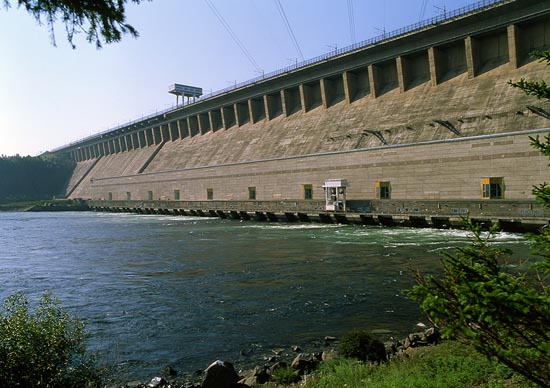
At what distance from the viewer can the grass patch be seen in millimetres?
5852

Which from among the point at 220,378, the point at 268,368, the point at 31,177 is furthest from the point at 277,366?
the point at 31,177

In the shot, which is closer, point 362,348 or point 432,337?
point 362,348

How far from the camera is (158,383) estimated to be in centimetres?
771

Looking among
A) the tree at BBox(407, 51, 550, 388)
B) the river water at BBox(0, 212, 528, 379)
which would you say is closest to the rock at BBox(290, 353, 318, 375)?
the river water at BBox(0, 212, 528, 379)

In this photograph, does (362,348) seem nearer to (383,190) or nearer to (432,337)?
(432,337)

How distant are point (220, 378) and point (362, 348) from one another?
8.60 ft

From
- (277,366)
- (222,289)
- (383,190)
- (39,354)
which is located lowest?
(222,289)

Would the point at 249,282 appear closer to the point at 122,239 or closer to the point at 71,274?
the point at 71,274

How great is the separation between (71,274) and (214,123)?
57493 millimetres

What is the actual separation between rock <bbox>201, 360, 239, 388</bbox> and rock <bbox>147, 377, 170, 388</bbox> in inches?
32.9

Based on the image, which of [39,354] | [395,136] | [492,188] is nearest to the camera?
[39,354]

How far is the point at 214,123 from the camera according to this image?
73.9 metres

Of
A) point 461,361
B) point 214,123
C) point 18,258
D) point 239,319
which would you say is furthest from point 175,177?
point 461,361

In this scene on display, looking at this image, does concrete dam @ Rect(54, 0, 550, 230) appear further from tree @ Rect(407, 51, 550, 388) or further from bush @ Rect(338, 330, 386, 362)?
tree @ Rect(407, 51, 550, 388)
